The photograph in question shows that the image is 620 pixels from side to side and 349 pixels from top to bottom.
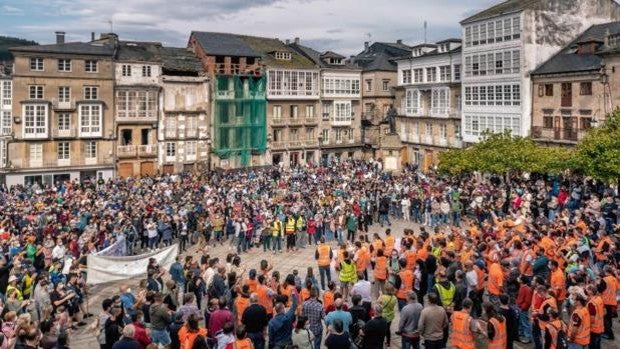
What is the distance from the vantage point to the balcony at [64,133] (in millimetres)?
50062

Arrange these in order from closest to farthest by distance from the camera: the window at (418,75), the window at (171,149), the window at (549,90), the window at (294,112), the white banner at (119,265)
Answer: the white banner at (119,265) < the window at (549,90) < the window at (171,149) < the window at (418,75) < the window at (294,112)

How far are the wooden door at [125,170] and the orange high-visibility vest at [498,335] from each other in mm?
47299

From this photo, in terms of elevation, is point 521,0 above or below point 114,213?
above

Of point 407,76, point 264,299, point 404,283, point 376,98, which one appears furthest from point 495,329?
point 376,98

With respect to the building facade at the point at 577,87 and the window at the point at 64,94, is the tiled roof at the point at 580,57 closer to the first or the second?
the building facade at the point at 577,87

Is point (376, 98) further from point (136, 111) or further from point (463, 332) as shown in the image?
point (463, 332)

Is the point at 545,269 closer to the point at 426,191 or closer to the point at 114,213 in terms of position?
the point at 426,191

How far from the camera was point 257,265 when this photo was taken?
79.0 feet

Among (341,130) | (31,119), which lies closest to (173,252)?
(31,119)

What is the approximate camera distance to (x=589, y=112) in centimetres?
4400

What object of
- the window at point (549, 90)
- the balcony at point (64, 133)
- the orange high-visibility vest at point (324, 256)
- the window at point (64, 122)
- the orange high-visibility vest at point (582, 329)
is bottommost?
the orange high-visibility vest at point (582, 329)

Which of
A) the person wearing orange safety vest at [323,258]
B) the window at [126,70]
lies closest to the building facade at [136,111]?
the window at [126,70]

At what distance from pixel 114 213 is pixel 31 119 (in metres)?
25.7

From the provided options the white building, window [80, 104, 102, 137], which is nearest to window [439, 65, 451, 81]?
the white building
